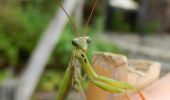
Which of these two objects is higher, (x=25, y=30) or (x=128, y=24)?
(x=25, y=30)

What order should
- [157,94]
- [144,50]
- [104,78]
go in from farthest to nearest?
[144,50]
[104,78]
[157,94]

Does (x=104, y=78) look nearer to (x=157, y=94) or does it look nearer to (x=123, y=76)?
(x=123, y=76)

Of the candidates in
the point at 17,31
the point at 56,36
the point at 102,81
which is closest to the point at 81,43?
the point at 102,81

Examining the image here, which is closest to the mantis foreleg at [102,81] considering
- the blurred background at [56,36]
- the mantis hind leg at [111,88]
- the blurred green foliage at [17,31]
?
the mantis hind leg at [111,88]

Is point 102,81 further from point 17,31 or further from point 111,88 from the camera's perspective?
point 17,31

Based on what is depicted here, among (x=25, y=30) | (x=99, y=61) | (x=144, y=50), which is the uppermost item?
(x=25, y=30)

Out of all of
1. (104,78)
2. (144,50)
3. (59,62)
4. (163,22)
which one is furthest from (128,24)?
(104,78)

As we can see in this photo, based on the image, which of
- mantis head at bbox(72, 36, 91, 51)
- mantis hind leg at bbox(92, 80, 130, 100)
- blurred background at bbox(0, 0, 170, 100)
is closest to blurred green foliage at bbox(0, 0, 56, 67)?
blurred background at bbox(0, 0, 170, 100)

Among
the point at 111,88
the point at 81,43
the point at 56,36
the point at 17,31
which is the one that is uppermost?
the point at 17,31
